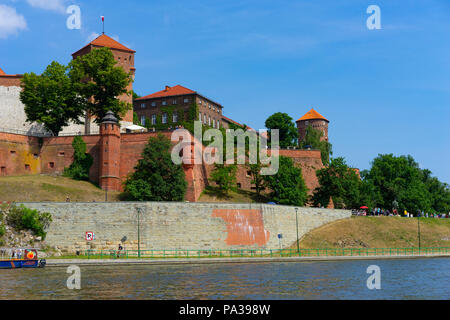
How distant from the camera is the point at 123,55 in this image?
8594 cm

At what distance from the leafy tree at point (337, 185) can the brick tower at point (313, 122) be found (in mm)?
55359

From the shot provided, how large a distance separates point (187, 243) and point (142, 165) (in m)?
11.7

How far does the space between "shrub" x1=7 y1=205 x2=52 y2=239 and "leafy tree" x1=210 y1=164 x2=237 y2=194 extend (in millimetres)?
24529

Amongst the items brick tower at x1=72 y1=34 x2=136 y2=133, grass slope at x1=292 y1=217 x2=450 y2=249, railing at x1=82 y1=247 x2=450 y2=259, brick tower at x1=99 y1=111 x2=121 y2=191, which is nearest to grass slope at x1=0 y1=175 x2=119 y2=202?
brick tower at x1=99 y1=111 x2=121 y2=191

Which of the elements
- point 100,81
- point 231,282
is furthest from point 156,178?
point 231,282

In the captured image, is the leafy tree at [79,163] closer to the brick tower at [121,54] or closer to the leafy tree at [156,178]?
the leafy tree at [156,178]

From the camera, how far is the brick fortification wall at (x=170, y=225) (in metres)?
52.6

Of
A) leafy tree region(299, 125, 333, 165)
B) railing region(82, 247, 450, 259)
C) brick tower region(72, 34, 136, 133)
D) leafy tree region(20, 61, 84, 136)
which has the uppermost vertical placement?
brick tower region(72, 34, 136, 133)

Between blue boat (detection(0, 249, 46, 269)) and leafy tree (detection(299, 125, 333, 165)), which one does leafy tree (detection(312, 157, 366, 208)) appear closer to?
leafy tree (detection(299, 125, 333, 165))

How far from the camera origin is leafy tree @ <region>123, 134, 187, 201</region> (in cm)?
6000

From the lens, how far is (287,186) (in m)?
69.1
